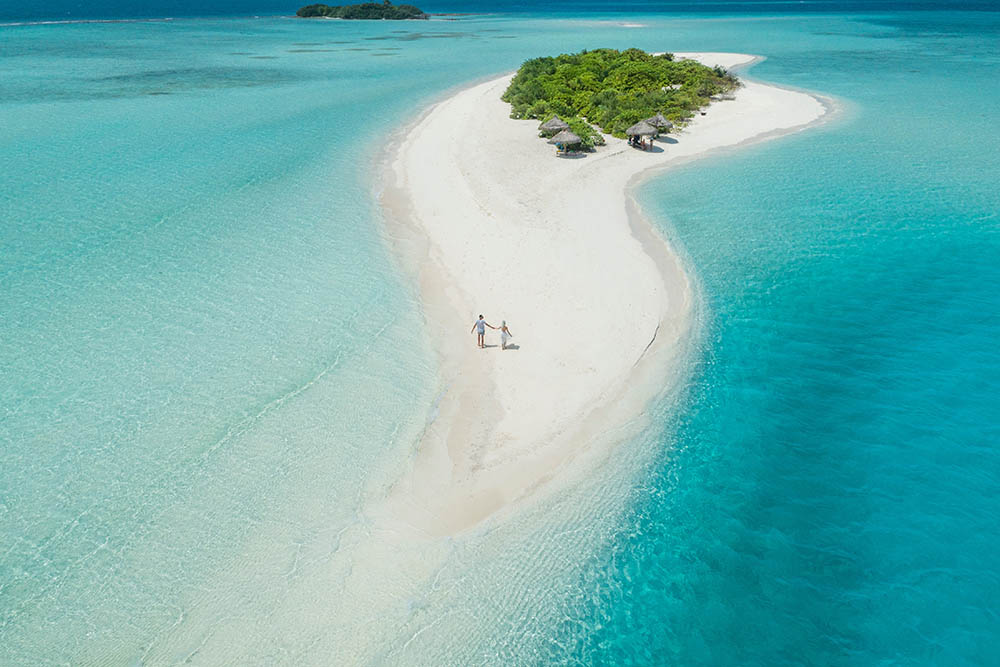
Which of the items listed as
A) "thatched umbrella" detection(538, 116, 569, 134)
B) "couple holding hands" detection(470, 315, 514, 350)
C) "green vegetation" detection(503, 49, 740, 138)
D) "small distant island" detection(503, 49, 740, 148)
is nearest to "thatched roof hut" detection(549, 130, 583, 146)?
"small distant island" detection(503, 49, 740, 148)

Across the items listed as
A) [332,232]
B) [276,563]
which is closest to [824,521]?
[276,563]

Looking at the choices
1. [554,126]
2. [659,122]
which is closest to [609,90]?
[659,122]

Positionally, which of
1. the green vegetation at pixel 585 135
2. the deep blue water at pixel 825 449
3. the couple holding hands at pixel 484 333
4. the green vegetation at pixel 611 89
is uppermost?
the green vegetation at pixel 611 89

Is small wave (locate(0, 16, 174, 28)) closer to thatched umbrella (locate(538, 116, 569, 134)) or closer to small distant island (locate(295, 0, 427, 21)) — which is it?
small distant island (locate(295, 0, 427, 21))

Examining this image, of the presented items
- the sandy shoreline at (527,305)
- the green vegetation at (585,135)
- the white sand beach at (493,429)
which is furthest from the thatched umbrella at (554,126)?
the white sand beach at (493,429)

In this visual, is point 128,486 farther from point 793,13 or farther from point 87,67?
point 793,13

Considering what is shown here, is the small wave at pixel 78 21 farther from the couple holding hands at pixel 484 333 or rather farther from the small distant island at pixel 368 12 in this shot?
the couple holding hands at pixel 484 333

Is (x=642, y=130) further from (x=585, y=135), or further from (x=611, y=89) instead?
(x=611, y=89)
